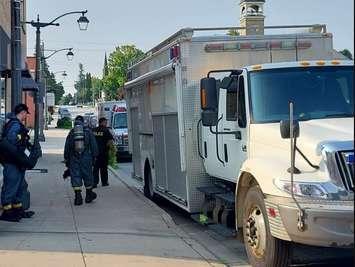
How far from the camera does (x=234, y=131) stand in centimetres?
809

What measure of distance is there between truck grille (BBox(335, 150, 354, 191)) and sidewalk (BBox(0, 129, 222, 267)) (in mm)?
2119

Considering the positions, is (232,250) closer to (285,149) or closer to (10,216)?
(285,149)

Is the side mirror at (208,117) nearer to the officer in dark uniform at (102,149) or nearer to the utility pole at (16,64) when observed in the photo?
the utility pole at (16,64)

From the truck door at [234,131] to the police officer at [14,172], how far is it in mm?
3067

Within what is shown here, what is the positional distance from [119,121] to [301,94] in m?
21.0

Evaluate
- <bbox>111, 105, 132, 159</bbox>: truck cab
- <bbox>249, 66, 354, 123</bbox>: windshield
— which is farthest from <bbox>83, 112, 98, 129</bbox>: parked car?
<bbox>249, 66, 354, 123</bbox>: windshield

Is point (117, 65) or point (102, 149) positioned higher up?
point (117, 65)

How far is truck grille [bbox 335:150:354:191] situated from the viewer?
6.04 m

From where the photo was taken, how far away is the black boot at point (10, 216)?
31.9 feet

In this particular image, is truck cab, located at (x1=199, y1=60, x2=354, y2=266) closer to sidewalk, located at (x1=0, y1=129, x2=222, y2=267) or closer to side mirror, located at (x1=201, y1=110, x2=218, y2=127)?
side mirror, located at (x1=201, y1=110, x2=218, y2=127)

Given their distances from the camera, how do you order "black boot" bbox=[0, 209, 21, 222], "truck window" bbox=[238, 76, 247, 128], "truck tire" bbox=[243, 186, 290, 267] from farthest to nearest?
"black boot" bbox=[0, 209, 21, 222] → "truck window" bbox=[238, 76, 247, 128] → "truck tire" bbox=[243, 186, 290, 267]

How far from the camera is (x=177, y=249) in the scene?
8.30 meters

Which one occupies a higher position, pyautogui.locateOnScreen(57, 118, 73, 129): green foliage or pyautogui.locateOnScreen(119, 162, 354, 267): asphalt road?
pyautogui.locateOnScreen(57, 118, 73, 129): green foliage

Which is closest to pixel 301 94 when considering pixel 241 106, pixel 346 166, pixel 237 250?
pixel 241 106
